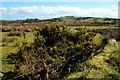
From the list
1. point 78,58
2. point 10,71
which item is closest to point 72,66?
point 78,58

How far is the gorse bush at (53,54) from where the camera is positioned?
55.0ft

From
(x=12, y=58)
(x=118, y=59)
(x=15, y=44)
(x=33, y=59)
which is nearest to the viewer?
(x=33, y=59)

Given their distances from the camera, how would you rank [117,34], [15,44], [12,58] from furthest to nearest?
[117,34] < [15,44] < [12,58]

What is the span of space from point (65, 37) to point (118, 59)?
4.34 m

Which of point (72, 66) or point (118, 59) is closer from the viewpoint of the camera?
point (72, 66)

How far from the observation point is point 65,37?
21500 mm

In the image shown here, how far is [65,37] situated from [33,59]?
4599mm

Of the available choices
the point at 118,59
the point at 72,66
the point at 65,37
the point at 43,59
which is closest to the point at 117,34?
the point at 118,59

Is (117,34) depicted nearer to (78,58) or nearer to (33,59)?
(78,58)

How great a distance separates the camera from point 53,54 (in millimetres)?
19781

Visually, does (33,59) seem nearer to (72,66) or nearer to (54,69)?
(54,69)

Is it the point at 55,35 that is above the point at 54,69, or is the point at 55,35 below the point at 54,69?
above

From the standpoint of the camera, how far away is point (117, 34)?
30.0 m

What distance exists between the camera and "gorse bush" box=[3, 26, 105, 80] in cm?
1675
